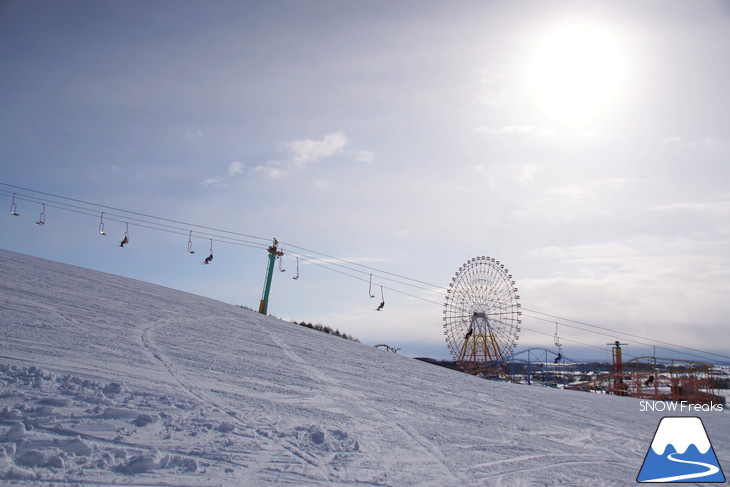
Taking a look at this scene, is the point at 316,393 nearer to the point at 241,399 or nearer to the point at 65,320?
the point at 241,399

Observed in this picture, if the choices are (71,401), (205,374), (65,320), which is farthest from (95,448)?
(65,320)

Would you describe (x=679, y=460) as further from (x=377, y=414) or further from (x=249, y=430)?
(x=249, y=430)

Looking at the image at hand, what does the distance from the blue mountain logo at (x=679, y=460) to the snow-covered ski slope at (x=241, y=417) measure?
8.6 inches

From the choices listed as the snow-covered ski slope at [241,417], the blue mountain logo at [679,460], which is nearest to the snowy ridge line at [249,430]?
the snow-covered ski slope at [241,417]

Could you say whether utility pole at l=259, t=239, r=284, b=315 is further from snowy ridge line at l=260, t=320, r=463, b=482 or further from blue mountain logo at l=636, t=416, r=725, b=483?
blue mountain logo at l=636, t=416, r=725, b=483

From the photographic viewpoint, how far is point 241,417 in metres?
5.11

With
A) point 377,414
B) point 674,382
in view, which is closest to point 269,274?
point 377,414

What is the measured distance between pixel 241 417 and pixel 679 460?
6.07m

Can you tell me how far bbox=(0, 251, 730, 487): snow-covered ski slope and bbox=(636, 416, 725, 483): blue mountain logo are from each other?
8.6 inches

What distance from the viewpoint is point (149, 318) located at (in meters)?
9.70

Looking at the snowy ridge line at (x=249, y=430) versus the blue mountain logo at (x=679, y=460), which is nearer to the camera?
the snowy ridge line at (x=249, y=430)

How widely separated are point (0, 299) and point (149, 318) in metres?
2.62

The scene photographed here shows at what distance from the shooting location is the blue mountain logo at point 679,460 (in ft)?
18.8

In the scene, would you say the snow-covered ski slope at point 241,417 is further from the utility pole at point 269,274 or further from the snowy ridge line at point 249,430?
the utility pole at point 269,274
